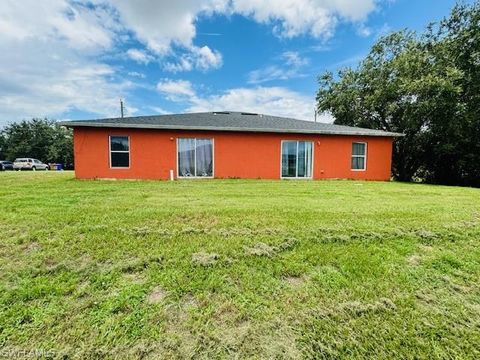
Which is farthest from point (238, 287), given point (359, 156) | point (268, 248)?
point (359, 156)

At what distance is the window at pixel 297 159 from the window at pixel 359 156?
215 cm

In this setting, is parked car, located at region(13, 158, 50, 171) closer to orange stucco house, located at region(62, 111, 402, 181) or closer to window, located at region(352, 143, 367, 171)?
orange stucco house, located at region(62, 111, 402, 181)

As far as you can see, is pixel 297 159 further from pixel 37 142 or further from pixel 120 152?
pixel 37 142

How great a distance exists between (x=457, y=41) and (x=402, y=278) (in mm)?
17356

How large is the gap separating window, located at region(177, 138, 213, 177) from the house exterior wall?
214 millimetres

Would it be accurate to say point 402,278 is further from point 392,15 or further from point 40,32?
point 392,15

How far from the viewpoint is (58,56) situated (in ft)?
49.3

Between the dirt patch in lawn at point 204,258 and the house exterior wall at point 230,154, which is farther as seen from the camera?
the house exterior wall at point 230,154

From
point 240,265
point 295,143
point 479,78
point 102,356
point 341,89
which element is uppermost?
point 341,89

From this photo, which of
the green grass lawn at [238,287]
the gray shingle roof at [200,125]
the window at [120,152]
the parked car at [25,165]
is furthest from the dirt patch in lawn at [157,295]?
the parked car at [25,165]

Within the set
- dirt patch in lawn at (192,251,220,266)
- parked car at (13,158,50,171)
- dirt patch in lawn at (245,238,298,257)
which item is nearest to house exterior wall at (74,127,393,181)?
dirt patch in lawn at (245,238,298,257)

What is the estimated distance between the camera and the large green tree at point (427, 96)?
13156 millimetres

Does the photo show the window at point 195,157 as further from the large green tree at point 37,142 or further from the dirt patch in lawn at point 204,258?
the large green tree at point 37,142

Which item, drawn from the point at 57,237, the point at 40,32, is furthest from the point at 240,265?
the point at 40,32
